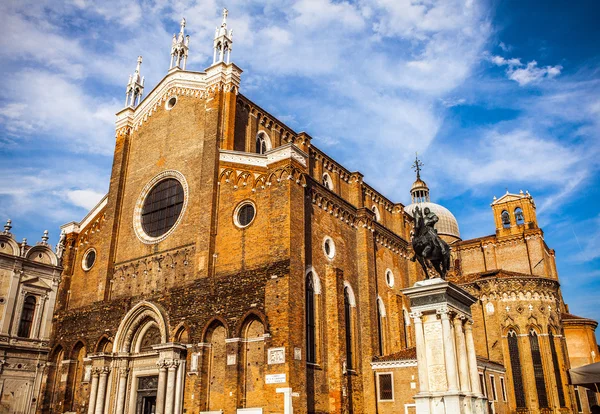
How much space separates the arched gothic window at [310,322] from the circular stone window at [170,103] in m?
10.9

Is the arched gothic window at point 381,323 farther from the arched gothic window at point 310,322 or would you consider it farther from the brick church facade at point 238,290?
the arched gothic window at point 310,322

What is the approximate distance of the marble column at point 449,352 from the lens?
36.7 ft

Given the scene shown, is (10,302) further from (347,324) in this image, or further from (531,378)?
(531,378)

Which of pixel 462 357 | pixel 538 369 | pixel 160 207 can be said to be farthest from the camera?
pixel 538 369

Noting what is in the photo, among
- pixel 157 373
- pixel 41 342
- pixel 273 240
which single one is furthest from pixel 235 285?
pixel 41 342

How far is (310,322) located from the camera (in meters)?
19.9

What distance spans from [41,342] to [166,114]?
12142 millimetres

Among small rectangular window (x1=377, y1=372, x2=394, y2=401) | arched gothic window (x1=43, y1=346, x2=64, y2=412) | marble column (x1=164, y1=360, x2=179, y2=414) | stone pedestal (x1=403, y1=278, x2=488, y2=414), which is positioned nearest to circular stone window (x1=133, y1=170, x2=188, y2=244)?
marble column (x1=164, y1=360, x2=179, y2=414)

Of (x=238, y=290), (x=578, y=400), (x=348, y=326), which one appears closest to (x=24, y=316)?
(x=238, y=290)

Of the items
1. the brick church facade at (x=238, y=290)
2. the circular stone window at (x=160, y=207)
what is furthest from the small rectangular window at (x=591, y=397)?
the circular stone window at (x=160, y=207)

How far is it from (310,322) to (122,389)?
7901 mm

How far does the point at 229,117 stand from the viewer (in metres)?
22.6

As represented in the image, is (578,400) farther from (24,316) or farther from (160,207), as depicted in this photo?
(24,316)

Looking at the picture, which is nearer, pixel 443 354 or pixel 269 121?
pixel 443 354
